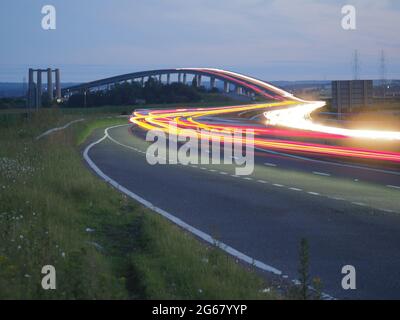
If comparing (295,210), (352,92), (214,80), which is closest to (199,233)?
(295,210)

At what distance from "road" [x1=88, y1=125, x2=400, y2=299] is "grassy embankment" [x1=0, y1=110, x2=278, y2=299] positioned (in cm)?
112

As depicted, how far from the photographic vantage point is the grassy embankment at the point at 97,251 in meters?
8.42

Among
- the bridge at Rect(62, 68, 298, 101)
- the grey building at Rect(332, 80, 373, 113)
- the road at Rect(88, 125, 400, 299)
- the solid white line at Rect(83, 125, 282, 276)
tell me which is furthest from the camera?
the bridge at Rect(62, 68, 298, 101)

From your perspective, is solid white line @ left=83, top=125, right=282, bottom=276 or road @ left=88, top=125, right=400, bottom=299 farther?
road @ left=88, top=125, right=400, bottom=299

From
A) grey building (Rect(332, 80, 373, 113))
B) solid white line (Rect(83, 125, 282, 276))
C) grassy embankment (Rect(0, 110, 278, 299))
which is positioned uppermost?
grey building (Rect(332, 80, 373, 113))

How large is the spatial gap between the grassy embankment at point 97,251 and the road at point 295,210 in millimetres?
1124

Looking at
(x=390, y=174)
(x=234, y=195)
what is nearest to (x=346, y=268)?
(x=234, y=195)

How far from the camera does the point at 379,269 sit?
36.0 ft

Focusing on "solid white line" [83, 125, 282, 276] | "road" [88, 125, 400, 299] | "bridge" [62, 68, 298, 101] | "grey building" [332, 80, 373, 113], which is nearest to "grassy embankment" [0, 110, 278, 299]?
"solid white line" [83, 125, 282, 276]

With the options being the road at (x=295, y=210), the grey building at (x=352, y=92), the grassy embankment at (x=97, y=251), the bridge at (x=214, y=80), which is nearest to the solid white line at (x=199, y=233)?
the road at (x=295, y=210)

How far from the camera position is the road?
11275mm

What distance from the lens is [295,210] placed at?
645 inches

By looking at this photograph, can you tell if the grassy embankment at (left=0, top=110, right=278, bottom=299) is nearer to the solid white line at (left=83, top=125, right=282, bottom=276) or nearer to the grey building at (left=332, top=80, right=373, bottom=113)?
the solid white line at (left=83, top=125, right=282, bottom=276)
